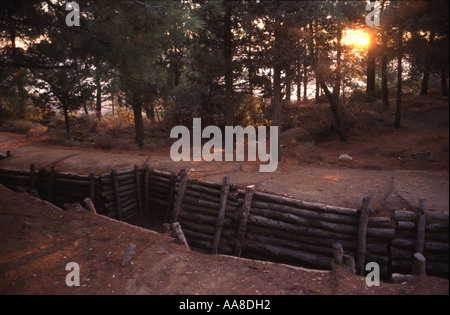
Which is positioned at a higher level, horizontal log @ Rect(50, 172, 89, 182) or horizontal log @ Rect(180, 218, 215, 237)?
horizontal log @ Rect(50, 172, 89, 182)

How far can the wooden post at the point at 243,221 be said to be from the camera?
730cm

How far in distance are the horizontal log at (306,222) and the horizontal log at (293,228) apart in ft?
0.25

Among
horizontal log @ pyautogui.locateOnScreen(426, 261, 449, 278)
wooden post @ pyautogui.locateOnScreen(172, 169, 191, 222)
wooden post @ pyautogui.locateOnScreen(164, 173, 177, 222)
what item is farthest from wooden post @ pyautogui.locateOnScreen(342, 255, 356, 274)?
wooden post @ pyautogui.locateOnScreen(164, 173, 177, 222)

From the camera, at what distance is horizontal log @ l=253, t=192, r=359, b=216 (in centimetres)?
639

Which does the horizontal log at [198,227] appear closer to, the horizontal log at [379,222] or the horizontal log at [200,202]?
the horizontal log at [200,202]

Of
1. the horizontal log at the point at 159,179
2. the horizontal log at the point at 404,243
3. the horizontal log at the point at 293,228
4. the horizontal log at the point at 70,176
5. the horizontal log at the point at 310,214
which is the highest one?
the horizontal log at the point at 70,176

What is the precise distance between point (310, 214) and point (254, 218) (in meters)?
1.40

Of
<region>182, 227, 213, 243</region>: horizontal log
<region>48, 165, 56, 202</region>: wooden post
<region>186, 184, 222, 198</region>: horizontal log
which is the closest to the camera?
<region>182, 227, 213, 243</region>: horizontal log

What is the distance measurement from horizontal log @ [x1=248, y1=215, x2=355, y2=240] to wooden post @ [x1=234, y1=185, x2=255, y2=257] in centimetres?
15

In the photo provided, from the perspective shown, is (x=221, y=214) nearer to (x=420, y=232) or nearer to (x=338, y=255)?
(x=338, y=255)

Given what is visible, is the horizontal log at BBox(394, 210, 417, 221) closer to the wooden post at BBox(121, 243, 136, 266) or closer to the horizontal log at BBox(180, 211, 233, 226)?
the horizontal log at BBox(180, 211, 233, 226)

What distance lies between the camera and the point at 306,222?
22.0ft

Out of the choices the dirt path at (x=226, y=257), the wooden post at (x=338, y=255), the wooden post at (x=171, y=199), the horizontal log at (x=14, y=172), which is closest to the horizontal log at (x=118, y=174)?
the wooden post at (x=171, y=199)

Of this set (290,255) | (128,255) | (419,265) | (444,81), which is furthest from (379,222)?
(128,255)
